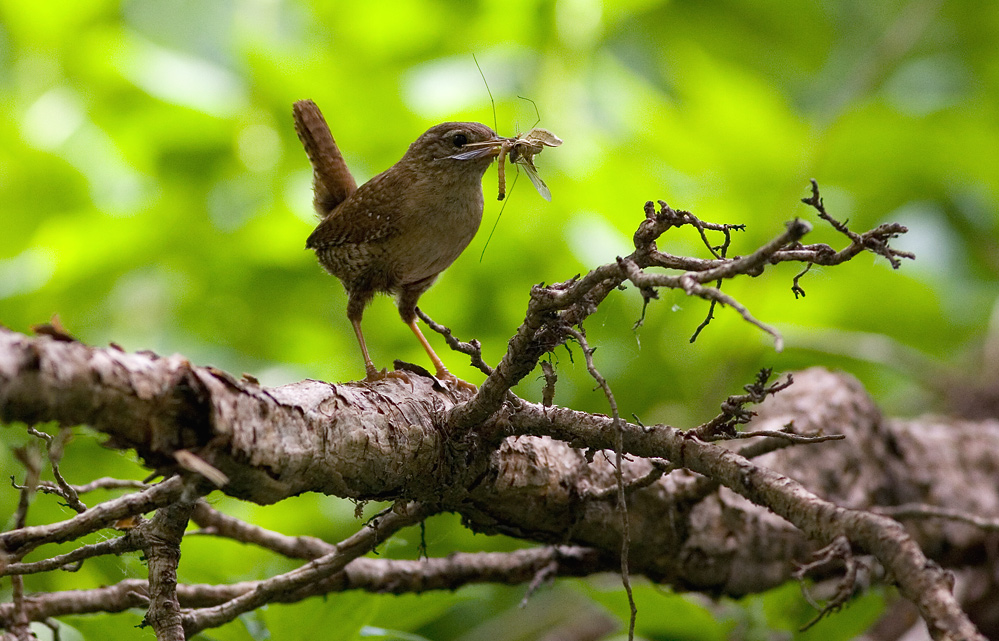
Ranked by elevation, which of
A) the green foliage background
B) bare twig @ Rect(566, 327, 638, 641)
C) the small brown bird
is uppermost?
the green foliage background

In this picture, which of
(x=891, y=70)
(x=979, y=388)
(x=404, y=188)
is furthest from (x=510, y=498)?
(x=891, y=70)

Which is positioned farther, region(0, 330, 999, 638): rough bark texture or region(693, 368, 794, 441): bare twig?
region(693, 368, 794, 441): bare twig

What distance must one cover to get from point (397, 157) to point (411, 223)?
1415 mm

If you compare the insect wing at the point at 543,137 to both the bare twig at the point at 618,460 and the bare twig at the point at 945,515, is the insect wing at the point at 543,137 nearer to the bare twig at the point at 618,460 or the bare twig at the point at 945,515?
the bare twig at the point at 618,460

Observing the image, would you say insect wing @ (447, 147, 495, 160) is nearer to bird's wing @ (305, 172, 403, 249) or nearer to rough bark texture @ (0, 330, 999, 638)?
bird's wing @ (305, 172, 403, 249)

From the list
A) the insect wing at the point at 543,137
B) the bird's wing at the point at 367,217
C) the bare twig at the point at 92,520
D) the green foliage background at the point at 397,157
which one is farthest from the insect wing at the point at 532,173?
the green foliage background at the point at 397,157

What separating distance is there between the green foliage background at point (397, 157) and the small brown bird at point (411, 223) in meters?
0.65

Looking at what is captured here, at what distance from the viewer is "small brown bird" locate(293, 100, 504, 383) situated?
98.3 inches

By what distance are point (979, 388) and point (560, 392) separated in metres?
2.20

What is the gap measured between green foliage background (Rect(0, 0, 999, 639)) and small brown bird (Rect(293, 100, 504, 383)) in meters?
0.65

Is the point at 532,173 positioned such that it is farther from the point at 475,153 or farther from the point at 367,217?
the point at 367,217

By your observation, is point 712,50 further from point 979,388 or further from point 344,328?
point 344,328

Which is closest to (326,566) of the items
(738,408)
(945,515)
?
(738,408)

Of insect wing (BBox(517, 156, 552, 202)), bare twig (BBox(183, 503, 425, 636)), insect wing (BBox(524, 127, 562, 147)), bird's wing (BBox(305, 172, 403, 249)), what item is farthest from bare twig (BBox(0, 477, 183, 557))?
bird's wing (BBox(305, 172, 403, 249))
